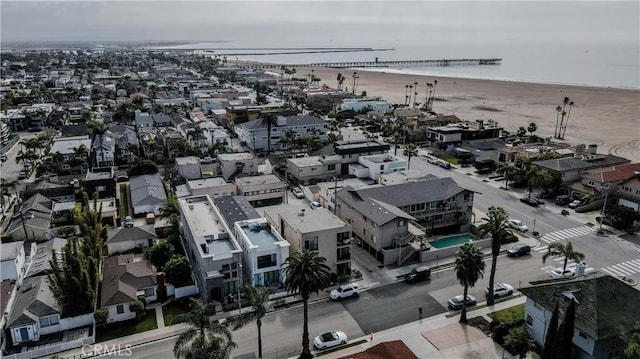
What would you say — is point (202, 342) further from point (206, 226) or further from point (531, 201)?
point (531, 201)

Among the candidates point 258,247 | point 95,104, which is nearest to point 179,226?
point 258,247

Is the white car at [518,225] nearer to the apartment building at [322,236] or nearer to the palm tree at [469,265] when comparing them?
the palm tree at [469,265]

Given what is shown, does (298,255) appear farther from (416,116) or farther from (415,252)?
(416,116)

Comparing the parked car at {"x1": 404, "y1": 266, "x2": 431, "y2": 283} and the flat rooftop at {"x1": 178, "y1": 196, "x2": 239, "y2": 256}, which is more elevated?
the flat rooftop at {"x1": 178, "y1": 196, "x2": 239, "y2": 256}

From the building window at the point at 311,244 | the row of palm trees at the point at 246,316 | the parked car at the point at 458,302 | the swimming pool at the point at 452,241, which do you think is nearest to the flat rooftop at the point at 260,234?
the building window at the point at 311,244

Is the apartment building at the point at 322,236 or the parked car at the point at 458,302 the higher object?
the apartment building at the point at 322,236

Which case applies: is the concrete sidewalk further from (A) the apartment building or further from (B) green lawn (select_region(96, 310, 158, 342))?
(B) green lawn (select_region(96, 310, 158, 342))

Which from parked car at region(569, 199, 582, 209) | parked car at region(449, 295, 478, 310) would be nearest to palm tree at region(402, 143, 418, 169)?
parked car at region(569, 199, 582, 209)
